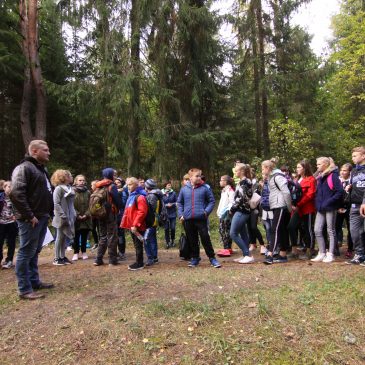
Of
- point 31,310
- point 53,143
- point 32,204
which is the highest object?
point 53,143

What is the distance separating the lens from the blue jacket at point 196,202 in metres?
6.59

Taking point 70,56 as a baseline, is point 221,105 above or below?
below

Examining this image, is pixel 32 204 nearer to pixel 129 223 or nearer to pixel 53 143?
pixel 129 223

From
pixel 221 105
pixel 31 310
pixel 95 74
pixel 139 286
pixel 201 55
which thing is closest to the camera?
pixel 31 310

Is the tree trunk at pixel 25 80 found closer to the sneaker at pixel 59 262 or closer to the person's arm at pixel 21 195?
the sneaker at pixel 59 262

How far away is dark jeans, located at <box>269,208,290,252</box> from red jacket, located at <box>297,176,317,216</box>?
41 cm

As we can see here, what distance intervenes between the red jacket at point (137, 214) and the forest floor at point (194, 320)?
108cm

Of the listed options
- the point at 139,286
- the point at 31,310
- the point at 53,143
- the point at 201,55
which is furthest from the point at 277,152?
the point at 31,310

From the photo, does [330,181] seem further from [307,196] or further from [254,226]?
[254,226]

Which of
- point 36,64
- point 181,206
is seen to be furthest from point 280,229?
point 36,64

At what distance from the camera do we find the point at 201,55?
54.1ft

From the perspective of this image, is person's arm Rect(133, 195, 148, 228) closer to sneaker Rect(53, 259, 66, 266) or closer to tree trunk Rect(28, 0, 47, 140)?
sneaker Rect(53, 259, 66, 266)

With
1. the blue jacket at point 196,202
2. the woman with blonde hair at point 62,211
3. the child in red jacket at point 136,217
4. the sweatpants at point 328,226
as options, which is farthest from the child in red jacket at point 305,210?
the woman with blonde hair at point 62,211

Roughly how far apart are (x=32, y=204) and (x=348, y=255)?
19.9 ft
